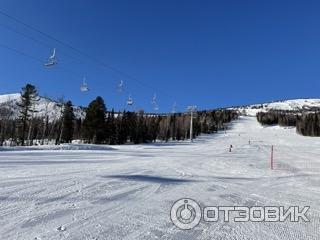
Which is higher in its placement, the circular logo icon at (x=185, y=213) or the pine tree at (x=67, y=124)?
the pine tree at (x=67, y=124)

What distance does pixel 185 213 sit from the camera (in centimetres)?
938

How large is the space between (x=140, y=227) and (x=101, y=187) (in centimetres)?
444

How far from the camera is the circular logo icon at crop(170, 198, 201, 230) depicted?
26.9 ft

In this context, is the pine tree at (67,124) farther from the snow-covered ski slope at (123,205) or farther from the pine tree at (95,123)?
the snow-covered ski slope at (123,205)

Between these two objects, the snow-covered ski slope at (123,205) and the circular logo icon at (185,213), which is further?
the circular logo icon at (185,213)

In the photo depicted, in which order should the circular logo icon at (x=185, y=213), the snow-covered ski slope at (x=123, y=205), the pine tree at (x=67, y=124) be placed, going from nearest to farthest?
the snow-covered ski slope at (x=123, y=205), the circular logo icon at (x=185, y=213), the pine tree at (x=67, y=124)

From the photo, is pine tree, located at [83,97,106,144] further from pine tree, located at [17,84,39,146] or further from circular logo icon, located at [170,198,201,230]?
circular logo icon, located at [170,198,201,230]

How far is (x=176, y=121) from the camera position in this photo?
140375 mm

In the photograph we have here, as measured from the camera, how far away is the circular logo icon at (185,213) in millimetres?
8186

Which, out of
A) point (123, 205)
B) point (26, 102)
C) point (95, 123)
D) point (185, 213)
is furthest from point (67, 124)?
point (185, 213)

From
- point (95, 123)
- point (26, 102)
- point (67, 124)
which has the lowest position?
point (95, 123)

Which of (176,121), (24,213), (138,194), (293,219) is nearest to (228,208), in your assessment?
(293,219)

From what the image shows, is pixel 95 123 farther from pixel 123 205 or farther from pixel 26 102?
pixel 123 205

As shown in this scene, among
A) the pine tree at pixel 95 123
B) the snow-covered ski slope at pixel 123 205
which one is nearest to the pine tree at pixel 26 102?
the pine tree at pixel 95 123
